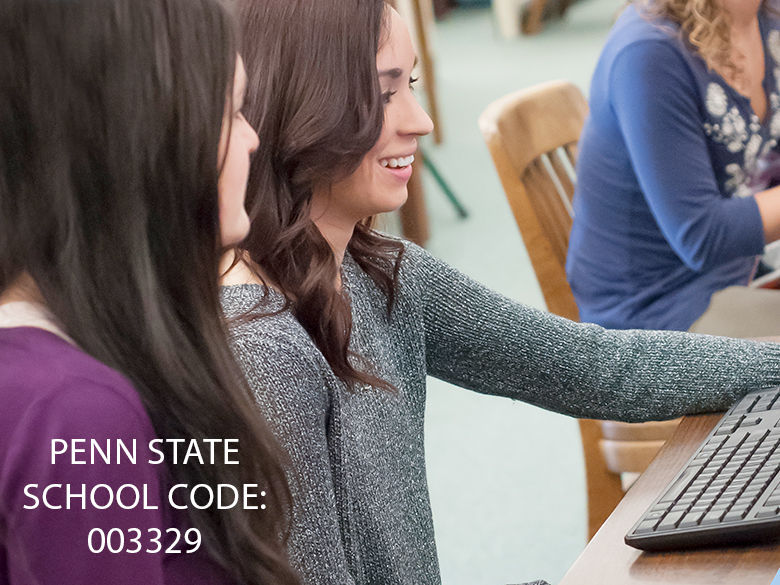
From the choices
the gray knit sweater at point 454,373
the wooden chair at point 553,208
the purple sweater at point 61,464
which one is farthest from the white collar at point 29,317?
the wooden chair at point 553,208

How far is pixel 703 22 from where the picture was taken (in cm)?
150

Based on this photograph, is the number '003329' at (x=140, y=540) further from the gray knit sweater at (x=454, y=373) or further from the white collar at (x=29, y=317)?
the gray knit sweater at (x=454, y=373)

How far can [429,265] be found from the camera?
113 centimetres

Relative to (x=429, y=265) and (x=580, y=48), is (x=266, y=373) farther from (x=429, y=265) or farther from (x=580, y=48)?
(x=580, y=48)

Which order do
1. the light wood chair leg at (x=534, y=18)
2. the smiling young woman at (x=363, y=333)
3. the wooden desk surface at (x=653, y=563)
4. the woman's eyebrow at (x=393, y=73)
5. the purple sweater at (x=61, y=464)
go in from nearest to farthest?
1. the purple sweater at (x=61, y=464)
2. the wooden desk surface at (x=653, y=563)
3. the smiling young woman at (x=363, y=333)
4. the woman's eyebrow at (x=393, y=73)
5. the light wood chair leg at (x=534, y=18)

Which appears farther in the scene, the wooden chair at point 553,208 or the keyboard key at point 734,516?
the wooden chair at point 553,208

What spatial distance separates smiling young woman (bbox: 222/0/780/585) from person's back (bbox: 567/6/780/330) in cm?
45

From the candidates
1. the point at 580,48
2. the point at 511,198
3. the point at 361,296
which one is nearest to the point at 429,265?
the point at 361,296

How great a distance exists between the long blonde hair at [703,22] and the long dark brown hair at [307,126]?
675 millimetres

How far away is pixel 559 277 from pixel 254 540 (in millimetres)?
933

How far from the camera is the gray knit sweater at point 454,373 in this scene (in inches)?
38.3

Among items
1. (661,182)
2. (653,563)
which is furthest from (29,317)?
(661,182)

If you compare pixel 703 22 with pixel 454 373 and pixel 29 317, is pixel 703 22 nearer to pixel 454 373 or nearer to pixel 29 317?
pixel 454 373

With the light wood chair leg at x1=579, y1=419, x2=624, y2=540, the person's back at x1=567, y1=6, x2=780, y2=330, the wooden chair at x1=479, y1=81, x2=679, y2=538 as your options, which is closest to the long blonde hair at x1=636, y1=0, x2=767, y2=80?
the person's back at x1=567, y1=6, x2=780, y2=330
